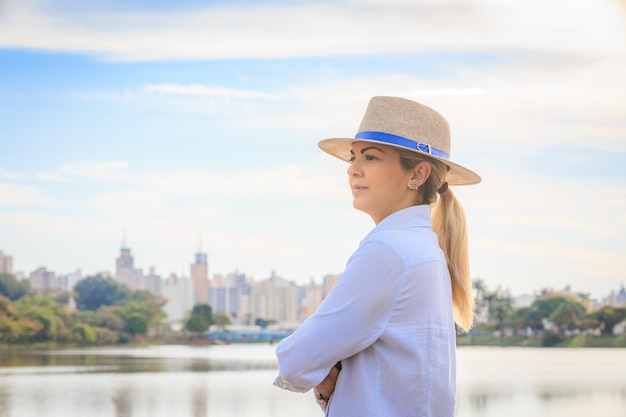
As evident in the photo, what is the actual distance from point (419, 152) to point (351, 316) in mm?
270

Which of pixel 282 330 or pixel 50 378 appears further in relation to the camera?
pixel 282 330

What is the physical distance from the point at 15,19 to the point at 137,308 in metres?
15.8

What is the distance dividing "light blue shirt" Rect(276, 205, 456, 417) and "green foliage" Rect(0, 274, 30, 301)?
161 ft

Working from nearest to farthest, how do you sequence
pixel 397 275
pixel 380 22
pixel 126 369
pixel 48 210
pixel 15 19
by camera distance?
1. pixel 397 275
2. pixel 126 369
3. pixel 380 22
4. pixel 15 19
5. pixel 48 210

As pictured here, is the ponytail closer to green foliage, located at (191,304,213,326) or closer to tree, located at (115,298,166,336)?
tree, located at (115,298,166,336)

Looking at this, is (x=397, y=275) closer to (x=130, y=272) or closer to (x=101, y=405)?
(x=101, y=405)

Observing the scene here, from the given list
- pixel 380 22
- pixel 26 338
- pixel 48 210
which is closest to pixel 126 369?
pixel 26 338

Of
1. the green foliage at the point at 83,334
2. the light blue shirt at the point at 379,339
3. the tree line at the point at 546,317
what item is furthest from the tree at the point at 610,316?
the light blue shirt at the point at 379,339

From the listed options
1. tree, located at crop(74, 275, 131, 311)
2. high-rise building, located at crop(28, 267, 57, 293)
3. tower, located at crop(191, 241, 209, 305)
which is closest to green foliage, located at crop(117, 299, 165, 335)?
tree, located at crop(74, 275, 131, 311)

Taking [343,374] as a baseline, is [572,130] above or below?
above

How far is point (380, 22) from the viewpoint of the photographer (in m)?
37.9

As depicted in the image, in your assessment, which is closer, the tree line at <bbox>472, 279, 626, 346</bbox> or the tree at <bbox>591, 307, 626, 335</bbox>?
the tree at <bbox>591, 307, 626, 335</bbox>

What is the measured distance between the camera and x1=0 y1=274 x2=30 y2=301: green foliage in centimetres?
4906

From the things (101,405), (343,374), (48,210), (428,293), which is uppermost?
(48,210)
